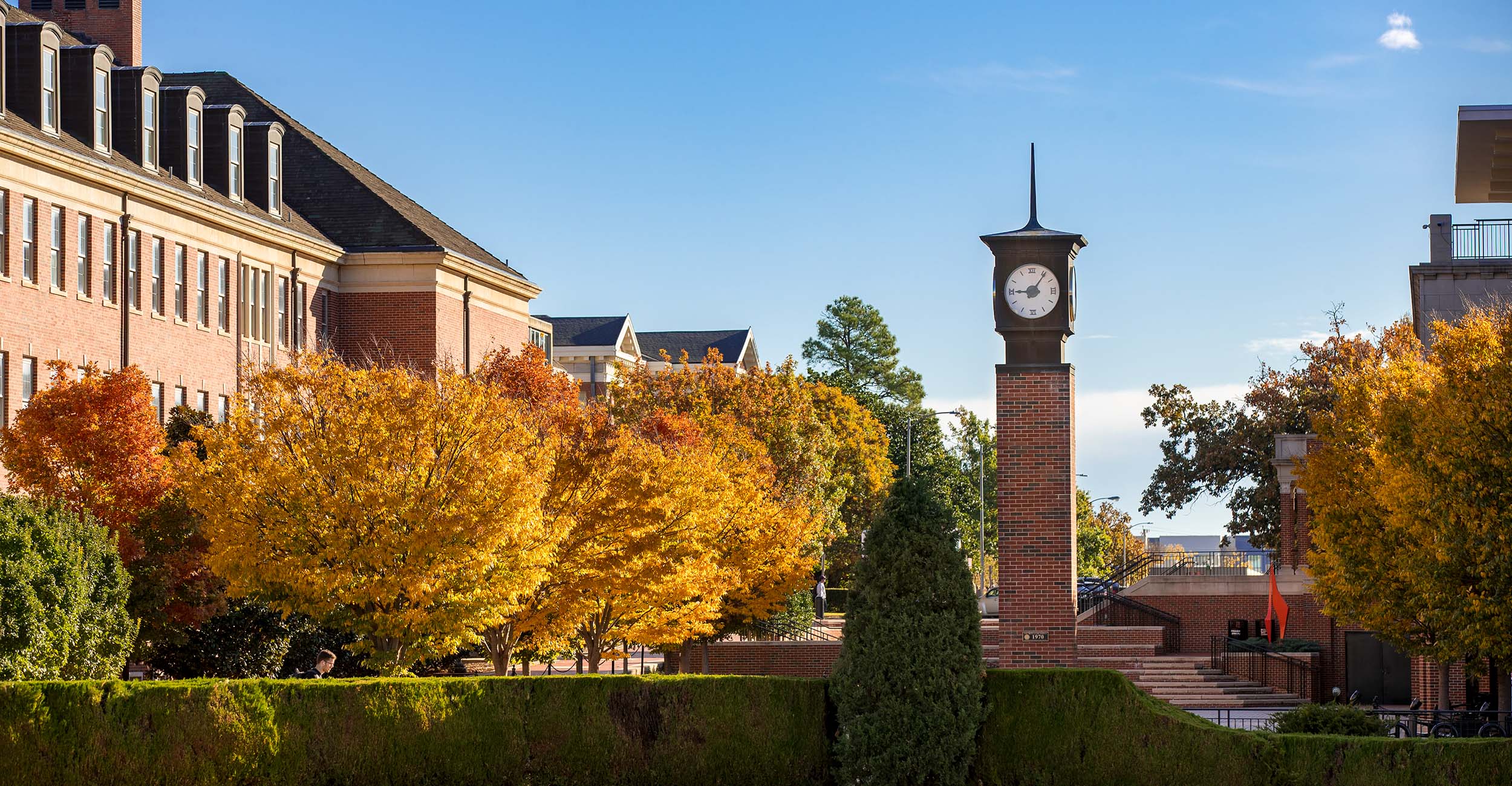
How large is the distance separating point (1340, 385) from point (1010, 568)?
13.9 m

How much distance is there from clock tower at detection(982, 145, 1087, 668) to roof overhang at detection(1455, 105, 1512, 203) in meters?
18.3

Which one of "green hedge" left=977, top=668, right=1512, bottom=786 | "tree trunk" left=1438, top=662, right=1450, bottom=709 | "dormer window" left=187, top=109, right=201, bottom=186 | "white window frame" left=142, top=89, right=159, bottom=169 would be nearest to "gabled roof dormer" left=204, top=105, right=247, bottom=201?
"dormer window" left=187, top=109, right=201, bottom=186

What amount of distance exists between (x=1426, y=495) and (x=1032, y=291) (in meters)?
8.21

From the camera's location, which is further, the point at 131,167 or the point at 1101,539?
the point at 1101,539

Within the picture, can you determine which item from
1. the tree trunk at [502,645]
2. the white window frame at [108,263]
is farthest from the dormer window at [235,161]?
the tree trunk at [502,645]

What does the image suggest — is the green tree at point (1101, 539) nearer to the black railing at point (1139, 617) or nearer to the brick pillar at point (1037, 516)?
the black railing at point (1139, 617)

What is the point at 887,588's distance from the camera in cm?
2180

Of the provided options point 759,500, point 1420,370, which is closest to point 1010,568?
point 1420,370

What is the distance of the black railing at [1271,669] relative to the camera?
145 ft

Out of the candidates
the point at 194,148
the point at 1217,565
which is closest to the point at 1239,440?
the point at 1217,565

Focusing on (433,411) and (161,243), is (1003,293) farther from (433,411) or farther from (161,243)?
(161,243)

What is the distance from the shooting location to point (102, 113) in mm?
44375

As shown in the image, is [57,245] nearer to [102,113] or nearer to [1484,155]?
→ [102,113]

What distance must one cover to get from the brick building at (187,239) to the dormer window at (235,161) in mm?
82
